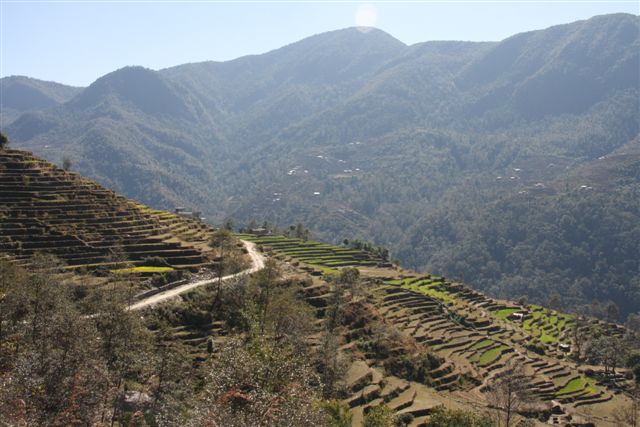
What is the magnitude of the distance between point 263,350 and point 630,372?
215 feet

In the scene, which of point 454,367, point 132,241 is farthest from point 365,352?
point 132,241

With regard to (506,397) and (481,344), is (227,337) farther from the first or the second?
(481,344)

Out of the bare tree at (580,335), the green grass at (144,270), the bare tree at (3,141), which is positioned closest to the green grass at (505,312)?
the bare tree at (580,335)

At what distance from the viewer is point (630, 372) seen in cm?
7269

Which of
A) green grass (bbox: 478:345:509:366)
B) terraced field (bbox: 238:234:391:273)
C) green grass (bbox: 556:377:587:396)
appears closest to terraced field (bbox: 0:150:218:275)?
terraced field (bbox: 238:234:391:273)

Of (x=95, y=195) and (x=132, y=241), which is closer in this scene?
(x=132, y=241)

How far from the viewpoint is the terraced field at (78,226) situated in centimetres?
6056

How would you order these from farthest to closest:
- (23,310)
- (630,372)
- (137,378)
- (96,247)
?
1. (630,372)
2. (96,247)
3. (23,310)
4. (137,378)

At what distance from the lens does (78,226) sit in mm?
66688

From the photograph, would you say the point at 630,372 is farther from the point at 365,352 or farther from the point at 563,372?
the point at 365,352

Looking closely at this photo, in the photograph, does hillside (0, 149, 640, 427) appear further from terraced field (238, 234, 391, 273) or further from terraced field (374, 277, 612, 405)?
terraced field (238, 234, 391, 273)

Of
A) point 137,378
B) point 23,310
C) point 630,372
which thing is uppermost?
point 23,310

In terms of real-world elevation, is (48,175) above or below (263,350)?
above

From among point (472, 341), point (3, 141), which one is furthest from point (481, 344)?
point (3, 141)
